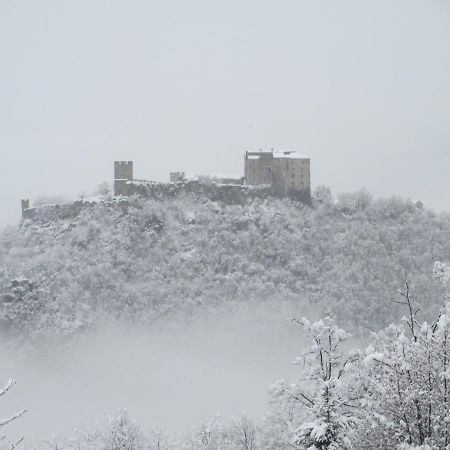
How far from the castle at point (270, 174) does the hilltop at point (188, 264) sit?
1687 mm

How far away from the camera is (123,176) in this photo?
7769cm

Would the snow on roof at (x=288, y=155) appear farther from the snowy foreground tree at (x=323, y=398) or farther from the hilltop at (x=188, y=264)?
the snowy foreground tree at (x=323, y=398)

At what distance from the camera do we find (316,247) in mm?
82625

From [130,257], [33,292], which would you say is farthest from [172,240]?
[33,292]

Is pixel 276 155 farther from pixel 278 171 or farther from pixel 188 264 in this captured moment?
pixel 188 264

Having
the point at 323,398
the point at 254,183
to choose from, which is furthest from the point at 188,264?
the point at 323,398

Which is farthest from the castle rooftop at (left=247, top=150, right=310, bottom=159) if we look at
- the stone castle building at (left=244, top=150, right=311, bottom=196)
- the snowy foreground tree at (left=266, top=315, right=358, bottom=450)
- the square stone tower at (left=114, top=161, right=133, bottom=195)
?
the snowy foreground tree at (left=266, top=315, right=358, bottom=450)

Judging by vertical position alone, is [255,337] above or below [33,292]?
below

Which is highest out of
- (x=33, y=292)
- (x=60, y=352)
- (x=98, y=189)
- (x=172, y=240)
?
(x=98, y=189)

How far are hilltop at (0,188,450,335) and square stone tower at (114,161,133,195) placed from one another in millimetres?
1366

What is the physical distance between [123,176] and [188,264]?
12488mm

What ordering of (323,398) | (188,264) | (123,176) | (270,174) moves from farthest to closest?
(188,264) → (270,174) → (123,176) → (323,398)

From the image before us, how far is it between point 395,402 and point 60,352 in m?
69.6

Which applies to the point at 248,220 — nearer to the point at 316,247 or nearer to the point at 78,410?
the point at 316,247
